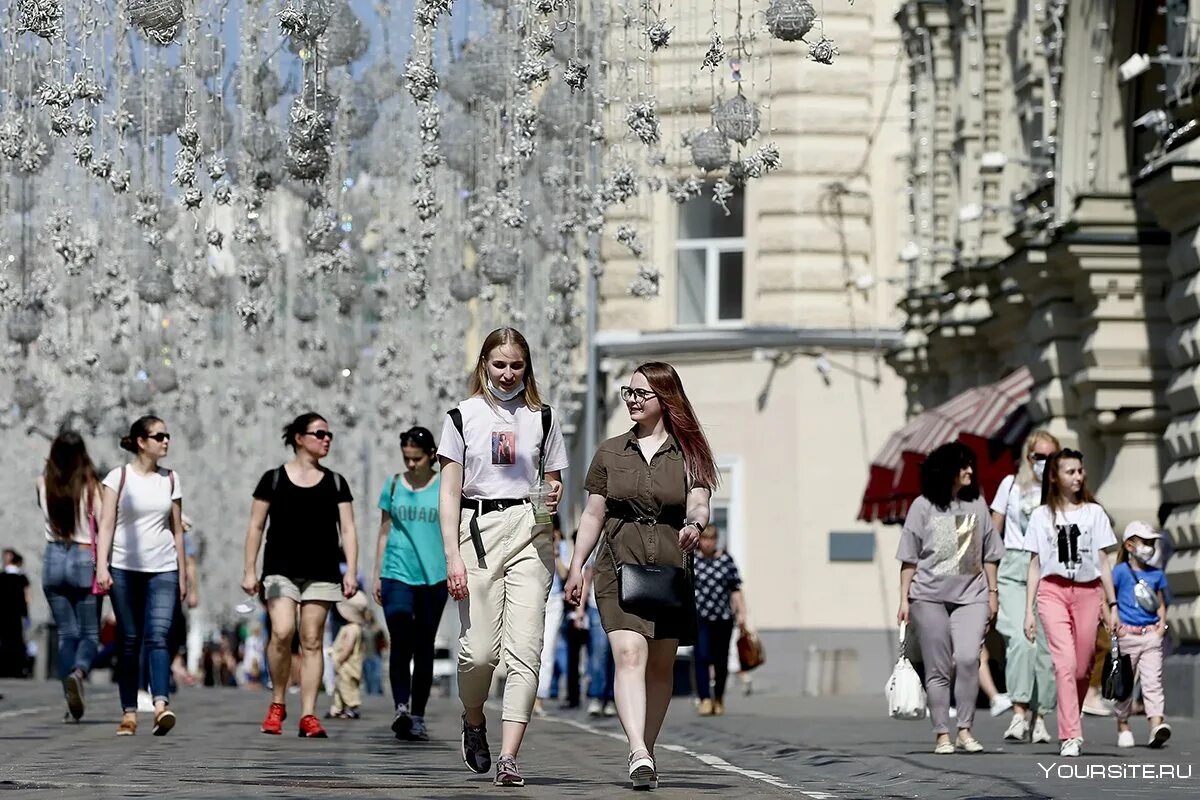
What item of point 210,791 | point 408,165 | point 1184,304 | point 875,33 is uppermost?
point 875,33

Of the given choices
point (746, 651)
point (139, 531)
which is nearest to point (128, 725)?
point (139, 531)

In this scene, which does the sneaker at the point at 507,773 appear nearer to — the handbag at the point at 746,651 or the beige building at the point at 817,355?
the handbag at the point at 746,651

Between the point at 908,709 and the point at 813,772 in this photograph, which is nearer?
the point at 813,772

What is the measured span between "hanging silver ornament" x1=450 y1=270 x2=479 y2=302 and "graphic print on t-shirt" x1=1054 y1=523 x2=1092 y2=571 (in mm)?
12896

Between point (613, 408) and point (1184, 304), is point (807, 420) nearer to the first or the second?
point (613, 408)

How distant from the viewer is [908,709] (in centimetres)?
1538

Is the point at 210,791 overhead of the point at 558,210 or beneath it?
beneath

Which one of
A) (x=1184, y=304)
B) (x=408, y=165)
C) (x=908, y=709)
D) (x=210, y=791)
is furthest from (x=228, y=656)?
(x=210, y=791)

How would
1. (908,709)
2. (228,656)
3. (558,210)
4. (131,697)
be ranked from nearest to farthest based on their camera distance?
(908,709) < (131,697) < (558,210) < (228,656)

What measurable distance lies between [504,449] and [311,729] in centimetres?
466

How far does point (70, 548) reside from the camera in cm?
1866

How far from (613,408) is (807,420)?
11.2 ft

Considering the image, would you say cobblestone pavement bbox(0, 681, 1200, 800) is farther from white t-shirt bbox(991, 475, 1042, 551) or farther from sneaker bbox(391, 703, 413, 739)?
white t-shirt bbox(991, 475, 1042, 551)

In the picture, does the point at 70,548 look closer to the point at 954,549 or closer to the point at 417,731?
the point at 417,731
